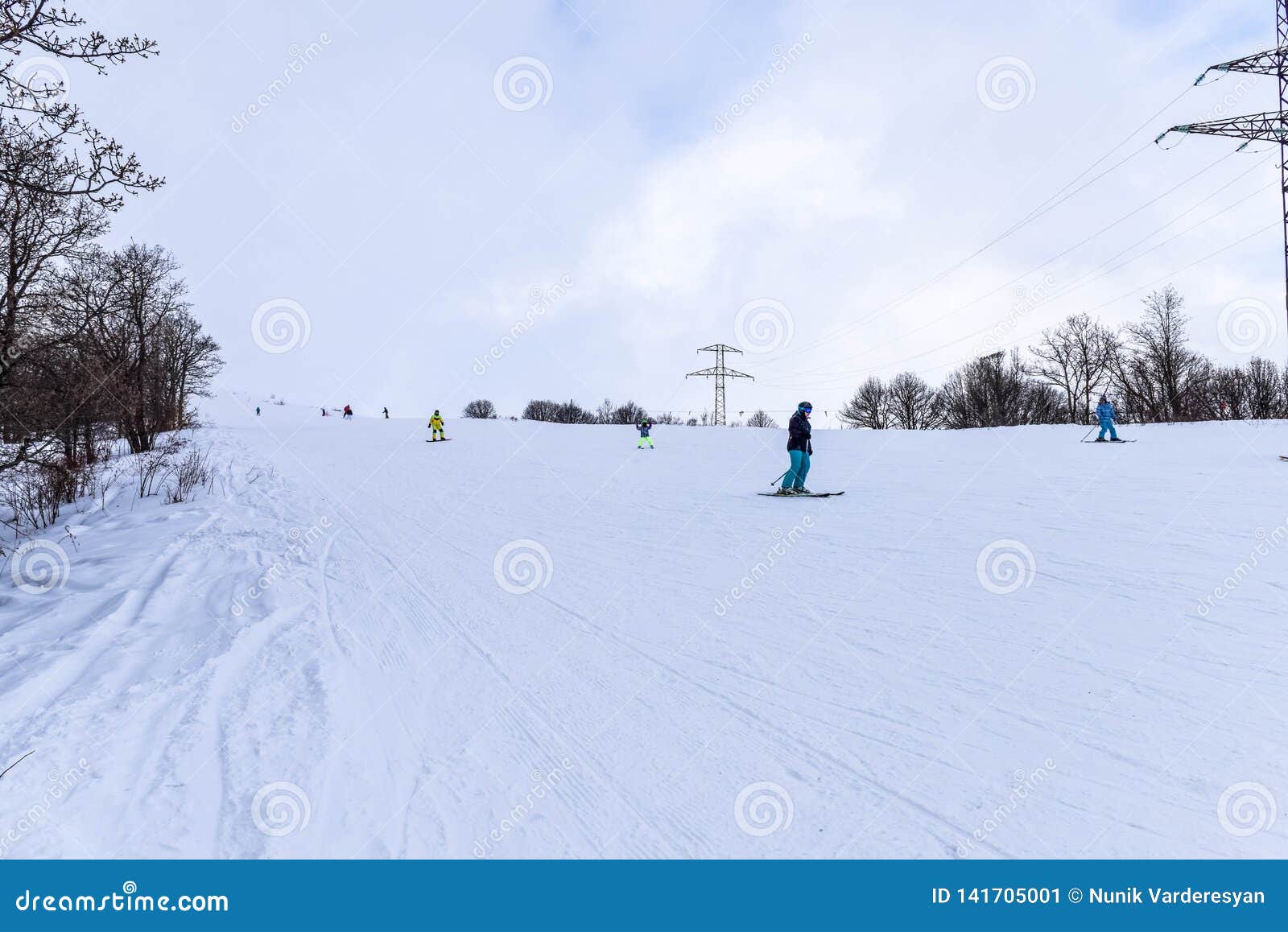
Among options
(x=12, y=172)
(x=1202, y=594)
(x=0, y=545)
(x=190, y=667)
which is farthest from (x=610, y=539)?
(x=0, y=545)

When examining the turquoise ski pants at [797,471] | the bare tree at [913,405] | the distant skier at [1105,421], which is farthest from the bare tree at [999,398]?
the turquoise ski pants at [797,471]

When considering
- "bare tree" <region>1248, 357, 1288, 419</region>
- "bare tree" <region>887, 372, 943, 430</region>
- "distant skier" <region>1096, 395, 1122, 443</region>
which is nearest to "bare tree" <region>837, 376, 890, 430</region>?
"bare tree" <region>887, 372, 943, 430</region>

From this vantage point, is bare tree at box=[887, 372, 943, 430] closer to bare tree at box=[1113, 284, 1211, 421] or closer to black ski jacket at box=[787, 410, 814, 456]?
bare tree at box=[1113, 284, 1211, 421]

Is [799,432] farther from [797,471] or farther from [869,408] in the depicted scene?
[869,408]

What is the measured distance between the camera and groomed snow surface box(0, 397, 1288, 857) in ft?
9.50

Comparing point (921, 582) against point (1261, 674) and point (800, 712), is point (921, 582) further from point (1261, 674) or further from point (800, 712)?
point (800, 712)

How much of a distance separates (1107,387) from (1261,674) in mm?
73027

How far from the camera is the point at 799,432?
42.7 ft

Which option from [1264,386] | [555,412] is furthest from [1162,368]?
[555,412]

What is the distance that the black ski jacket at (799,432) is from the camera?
12.9 metres

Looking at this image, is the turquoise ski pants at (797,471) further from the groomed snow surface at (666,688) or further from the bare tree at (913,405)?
the bare tree at (913,405)

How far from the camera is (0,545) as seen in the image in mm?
9953

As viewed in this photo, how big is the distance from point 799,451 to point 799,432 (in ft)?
1.88
